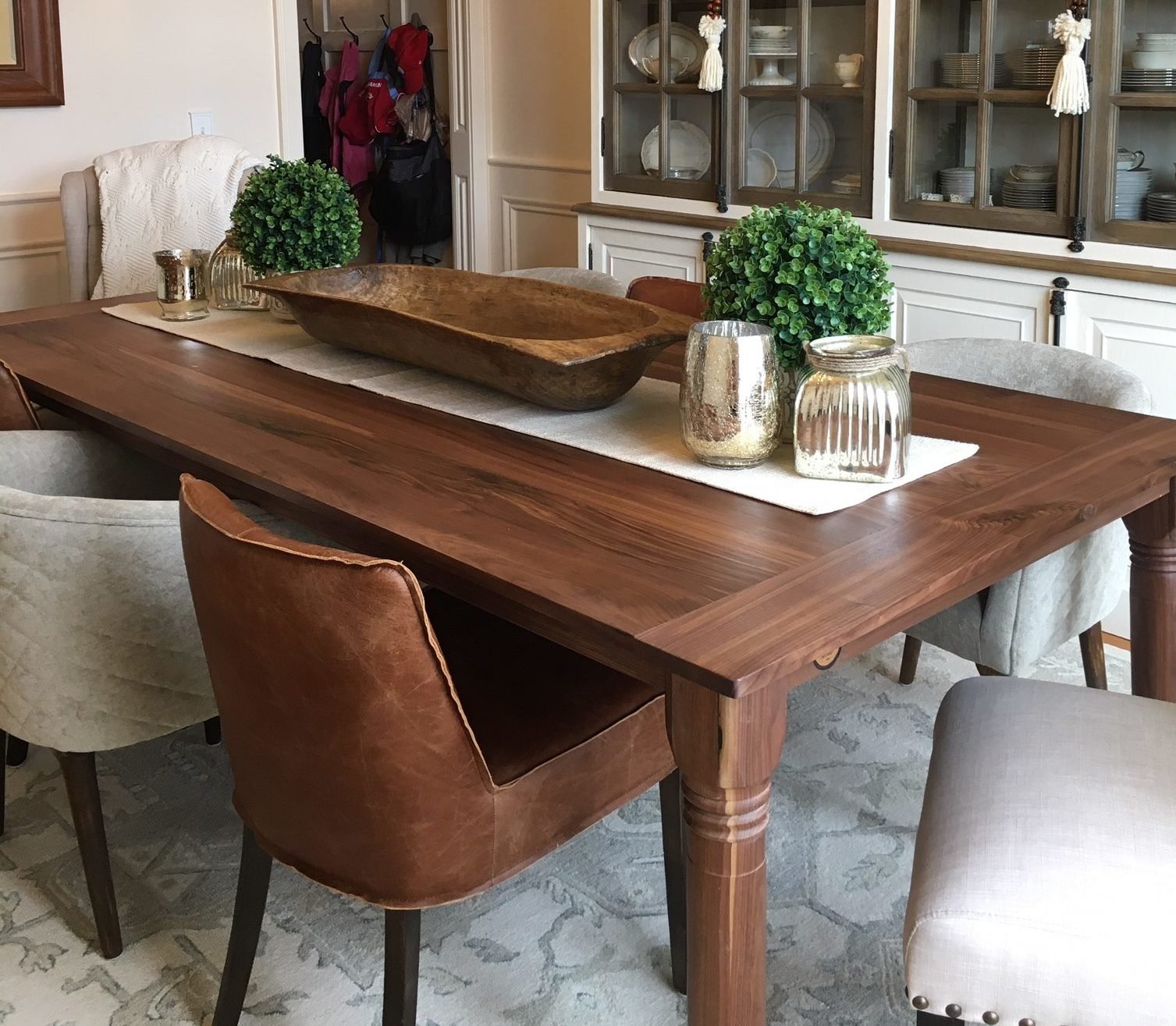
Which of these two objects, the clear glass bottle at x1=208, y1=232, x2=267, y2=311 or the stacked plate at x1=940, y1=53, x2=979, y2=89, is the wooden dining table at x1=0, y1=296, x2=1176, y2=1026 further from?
the stacked plate at x1=940, y1=53, x2=979, y2=89

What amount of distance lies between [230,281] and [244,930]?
5.01ft

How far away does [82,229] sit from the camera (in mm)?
3555

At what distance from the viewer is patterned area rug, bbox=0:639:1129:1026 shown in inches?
69.6

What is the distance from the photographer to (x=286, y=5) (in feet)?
14.1

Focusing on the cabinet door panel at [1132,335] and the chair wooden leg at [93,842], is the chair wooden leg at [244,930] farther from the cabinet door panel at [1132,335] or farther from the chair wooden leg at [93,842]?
the cabinet door panel at [1132,335]

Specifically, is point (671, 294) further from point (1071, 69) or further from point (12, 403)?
point (12, 403)

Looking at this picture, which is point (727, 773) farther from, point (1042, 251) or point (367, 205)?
point (367, 205)

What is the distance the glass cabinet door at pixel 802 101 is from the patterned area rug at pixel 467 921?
62.9 inches

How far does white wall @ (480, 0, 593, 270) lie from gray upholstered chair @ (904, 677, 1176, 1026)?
3420mm

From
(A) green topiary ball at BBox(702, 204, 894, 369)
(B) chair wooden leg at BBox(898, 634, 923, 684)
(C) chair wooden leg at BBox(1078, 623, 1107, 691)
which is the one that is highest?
(A) green topiary ball at BBox(702, 204, 894, 369)

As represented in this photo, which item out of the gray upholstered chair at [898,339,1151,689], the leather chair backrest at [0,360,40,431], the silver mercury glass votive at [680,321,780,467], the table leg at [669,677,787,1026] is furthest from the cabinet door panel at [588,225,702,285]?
the table leg at [669,677,787,1026]

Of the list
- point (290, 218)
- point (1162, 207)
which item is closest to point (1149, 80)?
point (1162, 207)

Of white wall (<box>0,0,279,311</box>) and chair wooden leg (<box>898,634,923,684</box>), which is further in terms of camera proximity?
white wall (<box>0,0,279,311</box>)

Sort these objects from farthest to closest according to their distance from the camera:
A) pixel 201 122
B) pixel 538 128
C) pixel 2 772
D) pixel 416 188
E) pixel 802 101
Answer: pixel 416 188
pixel 538 128
pixel 201 122
pixel 802 101
pixel 2 772
